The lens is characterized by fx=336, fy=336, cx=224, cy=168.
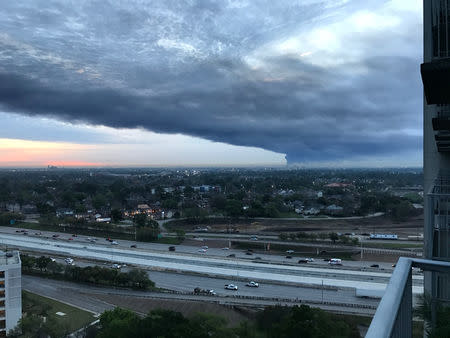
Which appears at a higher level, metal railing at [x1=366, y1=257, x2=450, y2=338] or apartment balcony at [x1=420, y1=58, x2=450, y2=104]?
apartment balcony at [x1=420, y1=58, x2=450, y2=104]

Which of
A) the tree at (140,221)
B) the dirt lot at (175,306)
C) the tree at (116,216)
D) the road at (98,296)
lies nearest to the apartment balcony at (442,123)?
the road at (98,296)

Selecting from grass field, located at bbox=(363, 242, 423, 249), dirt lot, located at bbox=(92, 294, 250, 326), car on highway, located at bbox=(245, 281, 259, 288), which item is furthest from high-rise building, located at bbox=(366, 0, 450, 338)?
grass field, located at bbox=(363, 242, 423, 249)

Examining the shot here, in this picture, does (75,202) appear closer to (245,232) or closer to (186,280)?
(245,232)

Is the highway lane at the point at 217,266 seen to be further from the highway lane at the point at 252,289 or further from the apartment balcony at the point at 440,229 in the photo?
the apartment balcony at the point at 440,229

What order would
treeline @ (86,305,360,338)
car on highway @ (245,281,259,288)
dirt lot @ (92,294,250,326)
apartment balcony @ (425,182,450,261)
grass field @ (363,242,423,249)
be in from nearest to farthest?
apartment balcony @ (425,182,450,261) → treeline @ (86,305,360,338) → dirt lot @ (92,294,250,326) → car on highway @ (245,281,259,288) → grass field @ (363,242,423,249)

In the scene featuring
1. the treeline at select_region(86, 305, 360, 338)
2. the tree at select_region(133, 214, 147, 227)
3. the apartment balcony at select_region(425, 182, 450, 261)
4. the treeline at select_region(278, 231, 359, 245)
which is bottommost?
the treeline at select_region(278, 231, 359, 245)

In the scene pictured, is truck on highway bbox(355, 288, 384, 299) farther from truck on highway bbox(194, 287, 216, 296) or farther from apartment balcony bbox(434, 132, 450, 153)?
apartment balcony bbox(434, 132, 450, 153)
